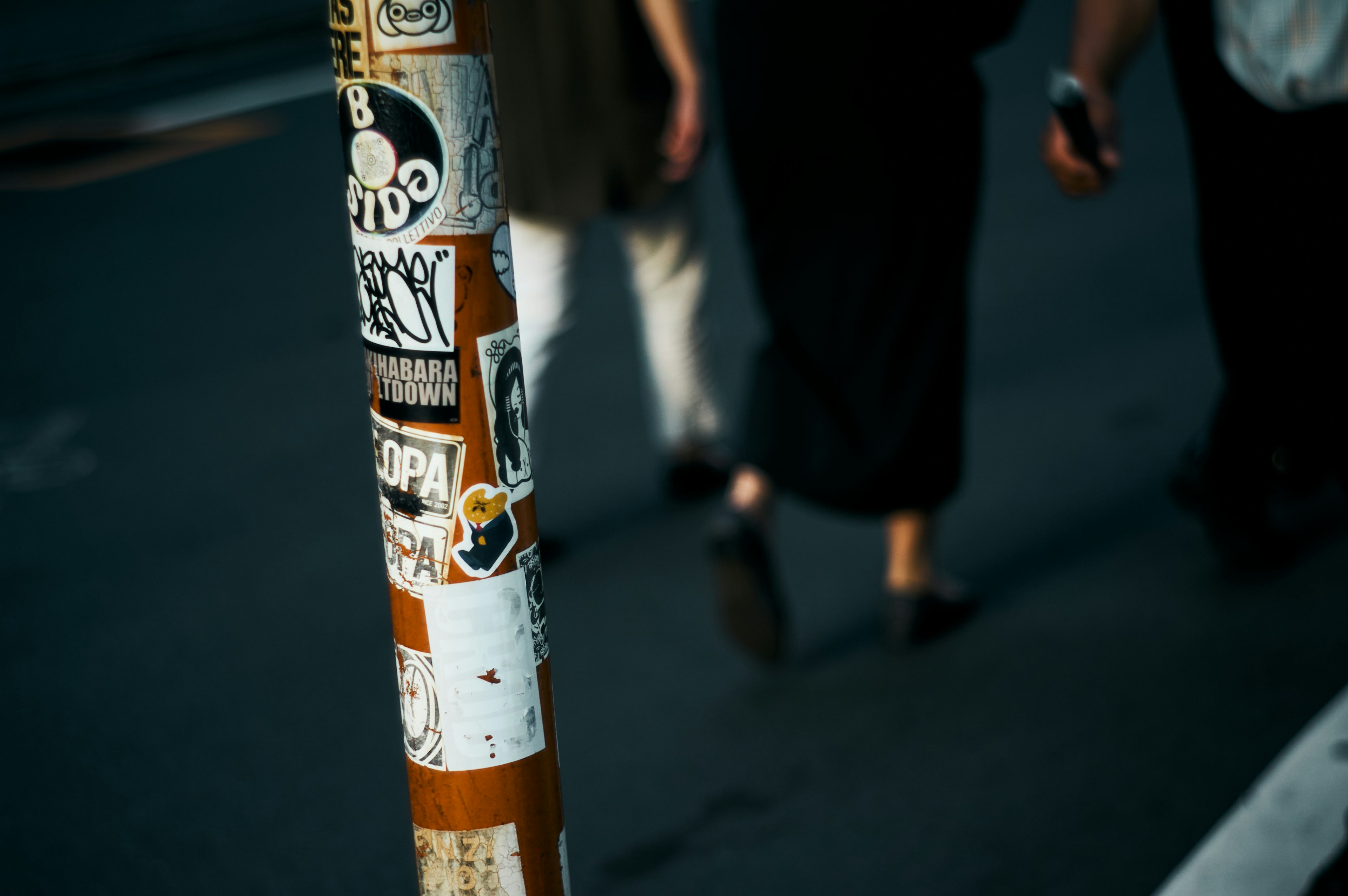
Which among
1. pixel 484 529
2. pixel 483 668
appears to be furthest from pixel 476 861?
pixel 484 529

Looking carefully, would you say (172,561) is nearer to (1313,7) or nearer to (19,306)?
(19,306)

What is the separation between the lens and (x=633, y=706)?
111 inches

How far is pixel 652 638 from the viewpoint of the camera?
10.0 feet

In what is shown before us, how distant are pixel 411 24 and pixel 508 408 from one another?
13.8 inches

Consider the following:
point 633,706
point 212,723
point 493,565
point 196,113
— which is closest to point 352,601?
point 212,723

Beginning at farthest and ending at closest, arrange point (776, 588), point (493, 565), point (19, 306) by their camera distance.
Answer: point (19, 306)
point (776, 588)
point (493, 565)

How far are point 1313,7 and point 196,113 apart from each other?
8.13m

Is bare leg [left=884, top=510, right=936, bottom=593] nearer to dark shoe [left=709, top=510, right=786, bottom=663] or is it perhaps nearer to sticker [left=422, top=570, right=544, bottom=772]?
dark shoe [left=709, top=510, right=786, bottom=663]

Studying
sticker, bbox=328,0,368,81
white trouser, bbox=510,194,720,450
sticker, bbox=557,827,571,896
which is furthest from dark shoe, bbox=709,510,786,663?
sticker, bbox=328,0,368,81

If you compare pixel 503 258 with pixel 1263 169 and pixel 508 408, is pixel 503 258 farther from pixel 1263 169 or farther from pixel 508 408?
pixel 1263 169

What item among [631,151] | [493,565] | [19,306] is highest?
[631,151]

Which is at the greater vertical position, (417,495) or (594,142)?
(594,142)

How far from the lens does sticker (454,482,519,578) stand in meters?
1.17

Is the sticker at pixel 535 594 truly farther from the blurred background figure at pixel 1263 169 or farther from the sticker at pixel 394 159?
the blurred background figure at pixel 1263 169
